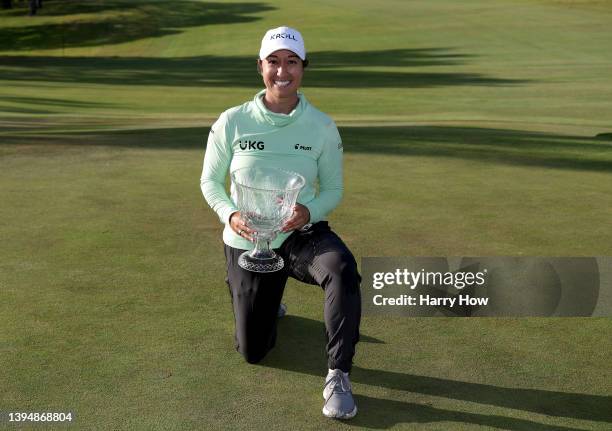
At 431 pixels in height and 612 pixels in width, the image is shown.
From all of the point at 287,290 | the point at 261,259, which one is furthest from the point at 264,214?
the point at 287,290

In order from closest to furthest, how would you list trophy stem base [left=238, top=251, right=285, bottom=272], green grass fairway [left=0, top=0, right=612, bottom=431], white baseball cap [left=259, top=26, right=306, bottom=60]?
green grass fairway [left=0, top=0, right=612, bottom=431] < trophy stem base [left=238, top=251, right=285, bottom=272] < white baseball cap [left=259, top=26, right=306, bottom=60]

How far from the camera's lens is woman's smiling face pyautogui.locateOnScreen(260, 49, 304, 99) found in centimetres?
518

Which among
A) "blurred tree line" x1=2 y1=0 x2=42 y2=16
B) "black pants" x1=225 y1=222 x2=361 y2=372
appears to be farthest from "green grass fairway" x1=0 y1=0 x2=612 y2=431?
"blurred tree line" x1=2 y1=0 x2=42 y2=16

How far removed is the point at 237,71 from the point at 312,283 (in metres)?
33.1

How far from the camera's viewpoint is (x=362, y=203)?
27.8ft

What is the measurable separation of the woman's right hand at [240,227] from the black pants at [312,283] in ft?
0.75

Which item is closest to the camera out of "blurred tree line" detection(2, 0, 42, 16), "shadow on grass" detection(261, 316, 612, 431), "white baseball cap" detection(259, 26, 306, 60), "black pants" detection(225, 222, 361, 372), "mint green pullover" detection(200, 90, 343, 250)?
"shadow on grass" detection(261, 316, 612, 431)

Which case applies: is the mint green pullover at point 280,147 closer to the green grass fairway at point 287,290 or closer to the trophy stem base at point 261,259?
the trophy stem base at point 261,259

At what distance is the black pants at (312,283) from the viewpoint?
4.55 m

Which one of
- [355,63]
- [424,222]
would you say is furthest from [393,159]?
[355,63]

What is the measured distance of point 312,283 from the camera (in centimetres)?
502

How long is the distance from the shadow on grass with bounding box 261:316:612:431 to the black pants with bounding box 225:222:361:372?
169 millimetres

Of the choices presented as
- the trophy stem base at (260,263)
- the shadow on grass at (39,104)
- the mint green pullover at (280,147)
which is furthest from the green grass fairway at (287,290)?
the shadow on grass at (39,104)

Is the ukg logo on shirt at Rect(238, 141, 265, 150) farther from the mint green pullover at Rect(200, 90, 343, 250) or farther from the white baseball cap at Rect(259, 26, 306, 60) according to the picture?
the white baseball cap at Rect(259, 26, 306, 60)
